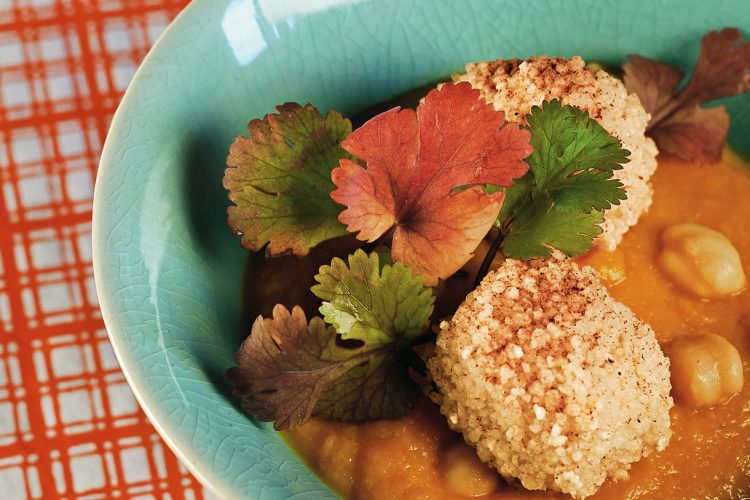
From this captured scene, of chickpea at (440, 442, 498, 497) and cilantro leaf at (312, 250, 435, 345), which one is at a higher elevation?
cilantro leaf at (312, 250, 435, 345)

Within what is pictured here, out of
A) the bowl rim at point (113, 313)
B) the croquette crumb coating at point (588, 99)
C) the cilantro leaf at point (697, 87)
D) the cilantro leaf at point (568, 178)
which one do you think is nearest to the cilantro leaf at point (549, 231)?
the cilantro leaf at point (568, 178)

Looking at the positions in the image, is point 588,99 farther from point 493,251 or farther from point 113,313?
point 113,313

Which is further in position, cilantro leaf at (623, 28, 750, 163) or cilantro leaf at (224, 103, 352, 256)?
cilantro leaf at (623, 28, 750, 163)

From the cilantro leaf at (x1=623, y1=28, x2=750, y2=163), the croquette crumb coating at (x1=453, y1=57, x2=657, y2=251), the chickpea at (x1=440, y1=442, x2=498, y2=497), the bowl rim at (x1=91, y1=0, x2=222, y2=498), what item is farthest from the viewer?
the cilantro leaf at (x1=623, y1=28, x2=750, y2=163)

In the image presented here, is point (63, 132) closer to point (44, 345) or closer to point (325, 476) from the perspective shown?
point (44, 345)

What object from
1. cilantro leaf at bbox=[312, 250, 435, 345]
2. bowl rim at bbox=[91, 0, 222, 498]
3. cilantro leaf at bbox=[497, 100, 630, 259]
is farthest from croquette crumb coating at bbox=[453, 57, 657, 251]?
bowl rim at bbox=[91, 0, 222, 498]

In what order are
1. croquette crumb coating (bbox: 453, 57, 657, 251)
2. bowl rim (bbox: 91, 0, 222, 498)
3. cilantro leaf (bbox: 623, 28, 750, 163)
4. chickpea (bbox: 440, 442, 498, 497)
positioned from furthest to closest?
cilantro leaf (bbox: 623, 28, 750, 163) < croquette crumb coating (bbox: 453, 57, 657, 251) < chickpea (bbox: 440, 442, 498, 497) < bowl rim (bbox: 91, 0, 222, 498)

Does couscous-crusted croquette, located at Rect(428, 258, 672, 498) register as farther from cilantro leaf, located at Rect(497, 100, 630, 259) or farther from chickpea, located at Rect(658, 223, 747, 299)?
chickpea, located at Rect(658, 223, 747, 299)

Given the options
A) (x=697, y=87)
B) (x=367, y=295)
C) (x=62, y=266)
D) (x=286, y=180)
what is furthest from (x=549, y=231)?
(x=62, y=266)
